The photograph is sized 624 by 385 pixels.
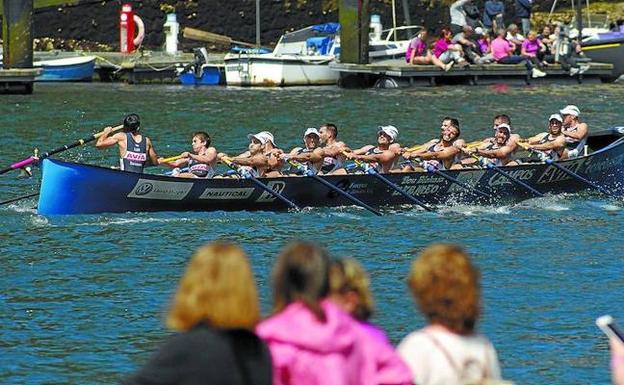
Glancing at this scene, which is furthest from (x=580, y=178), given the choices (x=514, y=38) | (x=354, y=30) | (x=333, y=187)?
(x=514, y=38)

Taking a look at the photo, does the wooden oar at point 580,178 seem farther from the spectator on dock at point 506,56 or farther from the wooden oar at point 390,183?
the spectator on dock at point 506,56

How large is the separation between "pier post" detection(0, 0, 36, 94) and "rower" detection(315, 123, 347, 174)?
1791 centimetres

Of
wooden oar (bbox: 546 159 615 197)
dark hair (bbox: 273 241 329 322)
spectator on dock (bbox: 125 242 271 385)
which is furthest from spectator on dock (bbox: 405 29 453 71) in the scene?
spectator on dock (bbox: 125 242 271 385)

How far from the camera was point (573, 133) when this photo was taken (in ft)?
76.7

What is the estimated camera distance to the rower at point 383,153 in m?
21.3

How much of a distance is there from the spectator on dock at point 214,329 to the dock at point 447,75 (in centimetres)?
3506

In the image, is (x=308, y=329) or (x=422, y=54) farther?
(x=422, y=54)

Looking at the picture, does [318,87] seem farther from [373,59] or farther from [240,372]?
[240,372]

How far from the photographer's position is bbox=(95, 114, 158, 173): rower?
65.1 feet

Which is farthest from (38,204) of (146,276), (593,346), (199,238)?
(593,346)

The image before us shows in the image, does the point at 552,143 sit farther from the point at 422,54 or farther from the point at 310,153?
the point at 422,54

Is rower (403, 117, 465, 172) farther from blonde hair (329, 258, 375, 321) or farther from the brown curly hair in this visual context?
A: the brown curly hair

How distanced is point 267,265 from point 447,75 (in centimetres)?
2485

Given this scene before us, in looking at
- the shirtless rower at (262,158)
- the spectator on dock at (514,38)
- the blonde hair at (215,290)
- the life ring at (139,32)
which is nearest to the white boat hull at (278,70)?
the spectator on dock at (514,38)
